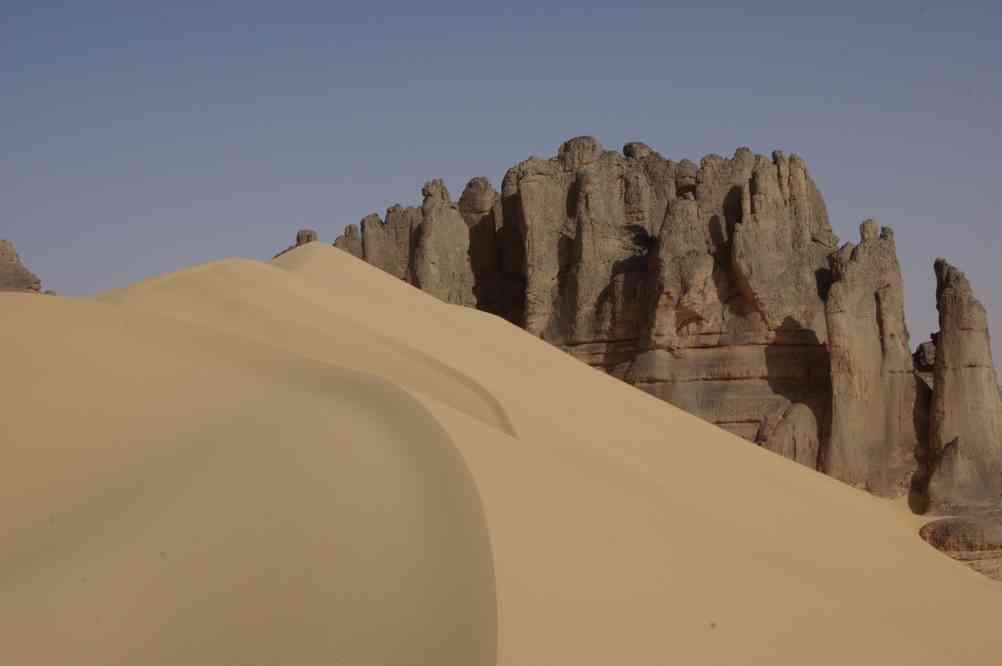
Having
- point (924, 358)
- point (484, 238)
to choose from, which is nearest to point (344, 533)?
point (924, 358)

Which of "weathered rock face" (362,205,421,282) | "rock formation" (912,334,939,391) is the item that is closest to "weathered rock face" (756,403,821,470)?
"rock formation" (912,334,939,391)

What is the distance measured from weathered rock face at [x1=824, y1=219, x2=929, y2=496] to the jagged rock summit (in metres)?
0.03

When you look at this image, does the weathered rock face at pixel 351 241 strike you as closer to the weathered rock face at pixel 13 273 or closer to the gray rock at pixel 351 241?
the gray rock at pixel 351 241

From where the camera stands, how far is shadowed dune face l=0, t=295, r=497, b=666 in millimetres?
4152

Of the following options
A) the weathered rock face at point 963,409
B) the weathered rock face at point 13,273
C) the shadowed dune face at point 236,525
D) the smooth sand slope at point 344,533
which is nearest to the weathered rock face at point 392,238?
the weathered rock face at point 963,409

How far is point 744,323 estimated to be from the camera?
850 inches

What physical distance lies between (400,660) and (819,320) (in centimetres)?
1858

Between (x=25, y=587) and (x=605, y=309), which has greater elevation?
(x=605, y=309)

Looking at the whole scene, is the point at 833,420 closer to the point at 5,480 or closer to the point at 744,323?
the point at 744,323

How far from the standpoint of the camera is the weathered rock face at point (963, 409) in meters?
18.0

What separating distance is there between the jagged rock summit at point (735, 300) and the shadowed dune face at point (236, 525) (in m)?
14.7

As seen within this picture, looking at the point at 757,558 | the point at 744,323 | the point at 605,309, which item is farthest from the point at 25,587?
the point at 605,309

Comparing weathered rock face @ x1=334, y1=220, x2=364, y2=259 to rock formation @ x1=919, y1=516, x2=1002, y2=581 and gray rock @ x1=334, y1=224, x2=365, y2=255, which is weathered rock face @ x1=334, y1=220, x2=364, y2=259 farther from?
rock formation @ x1=919, y1=516, x2=1002, y2=581

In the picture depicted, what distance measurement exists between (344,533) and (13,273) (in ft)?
31.8
